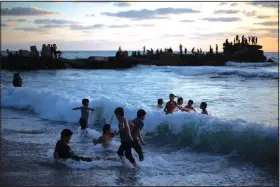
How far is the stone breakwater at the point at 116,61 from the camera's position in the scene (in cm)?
4984

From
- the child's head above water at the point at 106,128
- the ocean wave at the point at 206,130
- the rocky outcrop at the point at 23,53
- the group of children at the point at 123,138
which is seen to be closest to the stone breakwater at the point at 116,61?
the rocky outcrop at the point at 23,53

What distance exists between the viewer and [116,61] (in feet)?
177

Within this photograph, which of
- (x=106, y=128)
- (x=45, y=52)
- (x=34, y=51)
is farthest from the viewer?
(x=34, y=51)

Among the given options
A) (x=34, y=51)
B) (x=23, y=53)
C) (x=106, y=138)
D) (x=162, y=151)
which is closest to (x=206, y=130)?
(x=162, y=151)

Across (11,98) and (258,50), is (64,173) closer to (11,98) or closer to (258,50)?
(11,98)

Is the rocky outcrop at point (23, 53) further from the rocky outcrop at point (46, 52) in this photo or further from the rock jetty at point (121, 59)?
the rocky outcrop at point (46, 52)

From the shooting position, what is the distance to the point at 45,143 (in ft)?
32.3

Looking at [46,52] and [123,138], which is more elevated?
[46,52]

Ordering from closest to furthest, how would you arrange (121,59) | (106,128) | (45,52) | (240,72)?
1. (106,128)
2. (240,72)
3. (45,52)
4. (121,59)

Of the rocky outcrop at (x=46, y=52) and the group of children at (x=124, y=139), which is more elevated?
the rocky outcrop at (x=46, y=52)

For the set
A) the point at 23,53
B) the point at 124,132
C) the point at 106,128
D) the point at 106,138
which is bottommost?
the point at 106,138

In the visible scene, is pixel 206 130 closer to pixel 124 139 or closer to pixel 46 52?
pixel 124 139

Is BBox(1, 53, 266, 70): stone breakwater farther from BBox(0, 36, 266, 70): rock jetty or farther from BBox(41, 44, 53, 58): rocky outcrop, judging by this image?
BBox(41, 44, 53, 58): rocky outcrop

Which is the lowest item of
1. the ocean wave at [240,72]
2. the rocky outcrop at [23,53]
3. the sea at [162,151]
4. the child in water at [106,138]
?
the sea at [162,151]
